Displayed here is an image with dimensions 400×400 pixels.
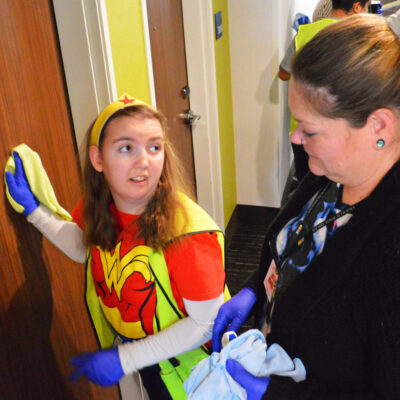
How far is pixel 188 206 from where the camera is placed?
128cm

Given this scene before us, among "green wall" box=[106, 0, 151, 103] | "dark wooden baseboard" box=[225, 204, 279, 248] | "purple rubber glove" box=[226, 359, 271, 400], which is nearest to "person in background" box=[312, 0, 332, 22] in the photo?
"dark wooden baseboard" box=[225, 204, 279, 248]

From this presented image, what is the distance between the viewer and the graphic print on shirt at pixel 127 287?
1222 mm

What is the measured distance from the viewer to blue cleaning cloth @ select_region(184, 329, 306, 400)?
0.99 meters

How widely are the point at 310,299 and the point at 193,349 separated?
476 mm

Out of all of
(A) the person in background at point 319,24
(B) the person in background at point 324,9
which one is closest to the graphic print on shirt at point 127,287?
(A) the person in background at point 319,24

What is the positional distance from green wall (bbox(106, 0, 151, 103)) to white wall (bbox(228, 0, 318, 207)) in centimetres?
153

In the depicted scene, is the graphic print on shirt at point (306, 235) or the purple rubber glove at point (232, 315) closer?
the graphic print on shirt at point (306, 235)

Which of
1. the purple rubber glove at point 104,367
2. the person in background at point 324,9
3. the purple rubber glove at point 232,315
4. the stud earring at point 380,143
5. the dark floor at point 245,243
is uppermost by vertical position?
the person in background at point 324,9

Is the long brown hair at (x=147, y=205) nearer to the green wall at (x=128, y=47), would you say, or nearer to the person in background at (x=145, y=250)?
the person in background at (x=145, y=250)

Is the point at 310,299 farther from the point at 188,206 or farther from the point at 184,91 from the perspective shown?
the point at 184,91

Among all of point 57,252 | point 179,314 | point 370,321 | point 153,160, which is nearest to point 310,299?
point 370,321

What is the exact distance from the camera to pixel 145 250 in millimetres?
1221

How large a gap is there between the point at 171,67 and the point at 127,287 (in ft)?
5.11

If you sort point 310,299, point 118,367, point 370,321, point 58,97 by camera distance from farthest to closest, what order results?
point 58,97 → point 118,367 → point 310,299 → point 370,321
